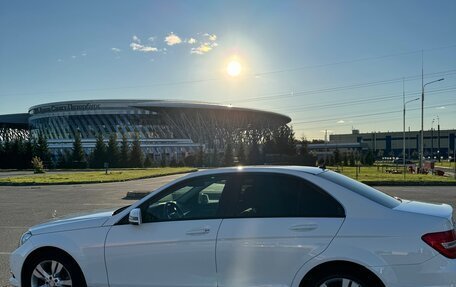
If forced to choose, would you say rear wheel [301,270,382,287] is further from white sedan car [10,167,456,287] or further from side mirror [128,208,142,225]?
side mirror [128,208,142,225]

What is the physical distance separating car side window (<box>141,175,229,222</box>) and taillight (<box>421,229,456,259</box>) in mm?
1965

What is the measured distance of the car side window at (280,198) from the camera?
14.0 feet

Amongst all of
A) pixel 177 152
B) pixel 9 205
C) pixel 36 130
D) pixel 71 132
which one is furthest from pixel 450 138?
Answer: pixel 9 205

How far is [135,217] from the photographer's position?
4.57 m

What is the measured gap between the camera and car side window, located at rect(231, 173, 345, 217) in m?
4.25

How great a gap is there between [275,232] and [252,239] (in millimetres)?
228

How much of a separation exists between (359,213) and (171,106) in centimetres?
9915

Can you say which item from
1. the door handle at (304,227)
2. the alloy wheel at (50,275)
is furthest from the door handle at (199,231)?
the alloy wheel at (50,275)

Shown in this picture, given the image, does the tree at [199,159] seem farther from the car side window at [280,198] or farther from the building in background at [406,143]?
the building in background at [406,143]

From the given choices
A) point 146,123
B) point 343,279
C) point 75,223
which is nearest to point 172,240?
point 75,223

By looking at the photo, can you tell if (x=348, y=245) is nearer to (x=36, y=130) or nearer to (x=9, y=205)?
(x=9, y=205)

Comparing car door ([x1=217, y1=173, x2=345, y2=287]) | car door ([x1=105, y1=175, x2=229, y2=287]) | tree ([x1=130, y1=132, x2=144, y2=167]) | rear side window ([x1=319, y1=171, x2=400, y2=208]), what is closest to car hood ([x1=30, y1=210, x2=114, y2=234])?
car door ([x1=105, y1=175, x2=229, y2=287])

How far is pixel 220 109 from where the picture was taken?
108 metres

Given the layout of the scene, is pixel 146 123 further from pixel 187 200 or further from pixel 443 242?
pixel 443 242
